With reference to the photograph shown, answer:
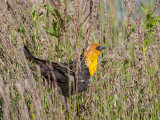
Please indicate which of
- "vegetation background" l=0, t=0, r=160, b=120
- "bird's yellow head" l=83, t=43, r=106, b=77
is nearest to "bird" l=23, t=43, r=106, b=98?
"bird's yellow head" l=83, t=43, r=106, b=77

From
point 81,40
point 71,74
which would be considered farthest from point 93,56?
point 81,40

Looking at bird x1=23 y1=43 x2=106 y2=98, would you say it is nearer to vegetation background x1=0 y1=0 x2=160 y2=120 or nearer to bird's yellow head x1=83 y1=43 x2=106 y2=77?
bird's yellow head x1=83 y1=43 x2=106 y2=77

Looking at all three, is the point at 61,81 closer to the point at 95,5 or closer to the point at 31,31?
the point at 31,31

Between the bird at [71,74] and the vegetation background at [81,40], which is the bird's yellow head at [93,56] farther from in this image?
the vegetation background at [81,40]

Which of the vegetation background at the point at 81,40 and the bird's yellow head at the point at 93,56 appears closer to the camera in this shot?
the vegetation background at the point at 81,40

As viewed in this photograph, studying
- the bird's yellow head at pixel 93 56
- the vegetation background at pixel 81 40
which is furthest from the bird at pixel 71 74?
the vegetation background at pixel 81 40

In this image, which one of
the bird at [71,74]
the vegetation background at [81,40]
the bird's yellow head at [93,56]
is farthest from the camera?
the bird's yellow head at [93,56]

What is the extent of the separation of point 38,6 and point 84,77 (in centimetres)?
132

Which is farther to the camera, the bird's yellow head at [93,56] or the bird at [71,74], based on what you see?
the bird's yellow head at [93,56]

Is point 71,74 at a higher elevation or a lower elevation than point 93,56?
lower

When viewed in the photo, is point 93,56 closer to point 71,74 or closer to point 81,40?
point 71,74

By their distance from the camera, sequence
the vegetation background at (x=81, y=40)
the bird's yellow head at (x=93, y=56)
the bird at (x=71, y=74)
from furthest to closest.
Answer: the bird's yellow head at (x=93, y=56), the bird at (x=71, y=74), the vegetation background at (x=81, y=40)

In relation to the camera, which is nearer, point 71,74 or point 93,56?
point 71,74

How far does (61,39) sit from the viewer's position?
155 inches
